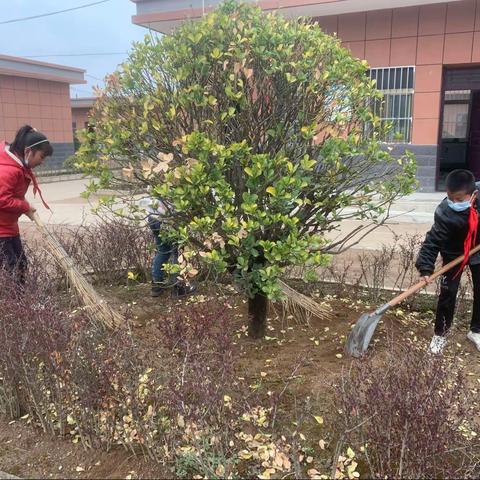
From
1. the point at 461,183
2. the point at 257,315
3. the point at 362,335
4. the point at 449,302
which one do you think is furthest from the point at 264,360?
the point at 461,183

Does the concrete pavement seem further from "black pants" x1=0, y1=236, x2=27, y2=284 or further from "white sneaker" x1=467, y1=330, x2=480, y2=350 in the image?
"white sneaker" x1=467, y1=330, x2=480, y2=350

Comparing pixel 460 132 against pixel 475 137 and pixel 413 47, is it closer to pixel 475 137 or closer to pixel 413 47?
pixel 475 137

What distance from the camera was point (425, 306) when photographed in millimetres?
3959

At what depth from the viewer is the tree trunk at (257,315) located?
3.32 metres

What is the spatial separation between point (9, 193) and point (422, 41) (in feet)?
28.4

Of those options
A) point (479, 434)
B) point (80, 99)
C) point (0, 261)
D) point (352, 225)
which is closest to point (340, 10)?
point (352, 225)

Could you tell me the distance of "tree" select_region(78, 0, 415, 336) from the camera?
2.62 meters

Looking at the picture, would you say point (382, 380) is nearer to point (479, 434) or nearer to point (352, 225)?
point (479, 434)

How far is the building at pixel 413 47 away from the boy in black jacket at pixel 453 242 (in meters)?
6.62

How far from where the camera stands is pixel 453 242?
3.36 m

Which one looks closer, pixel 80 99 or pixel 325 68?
pixel 325 68

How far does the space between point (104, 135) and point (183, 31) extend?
2.61ft

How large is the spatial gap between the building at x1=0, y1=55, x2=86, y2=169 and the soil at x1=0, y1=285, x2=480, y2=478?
17367 mm

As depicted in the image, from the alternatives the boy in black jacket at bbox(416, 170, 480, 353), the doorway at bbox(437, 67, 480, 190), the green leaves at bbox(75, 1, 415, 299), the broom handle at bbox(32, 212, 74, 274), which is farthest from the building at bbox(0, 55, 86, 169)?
the boy in black jacket at bbox(416, 170, 480, 353)
